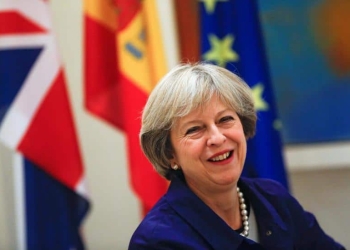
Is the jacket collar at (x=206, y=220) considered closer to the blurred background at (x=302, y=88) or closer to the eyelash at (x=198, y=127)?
the eyelash at (x=198, y=127)

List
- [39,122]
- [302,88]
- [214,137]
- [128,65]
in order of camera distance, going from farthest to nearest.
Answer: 1. [302,88]
2. [128,65]
3. [39,122]
4. [214,137]

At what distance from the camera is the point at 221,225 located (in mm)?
1335

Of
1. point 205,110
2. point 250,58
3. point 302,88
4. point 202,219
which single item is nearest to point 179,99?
point 205,110

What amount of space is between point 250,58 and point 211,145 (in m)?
1.07

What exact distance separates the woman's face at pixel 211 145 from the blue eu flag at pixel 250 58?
95 cm

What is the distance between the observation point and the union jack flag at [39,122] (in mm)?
2219

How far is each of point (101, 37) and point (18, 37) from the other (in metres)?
0.36

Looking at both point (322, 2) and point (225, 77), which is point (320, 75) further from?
point (225, 77)

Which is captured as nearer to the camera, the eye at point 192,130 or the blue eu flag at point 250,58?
the eye at point 192,130

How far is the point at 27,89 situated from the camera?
2.22m

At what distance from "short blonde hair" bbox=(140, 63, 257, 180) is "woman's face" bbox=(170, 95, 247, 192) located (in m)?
0.02

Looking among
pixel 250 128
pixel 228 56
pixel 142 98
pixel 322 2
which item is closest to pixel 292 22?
pixel 322 2

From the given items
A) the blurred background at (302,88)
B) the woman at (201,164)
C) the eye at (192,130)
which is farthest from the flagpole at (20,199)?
the eye at (192,130)

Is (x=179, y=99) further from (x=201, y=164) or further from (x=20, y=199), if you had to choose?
(x=20, y=199)
